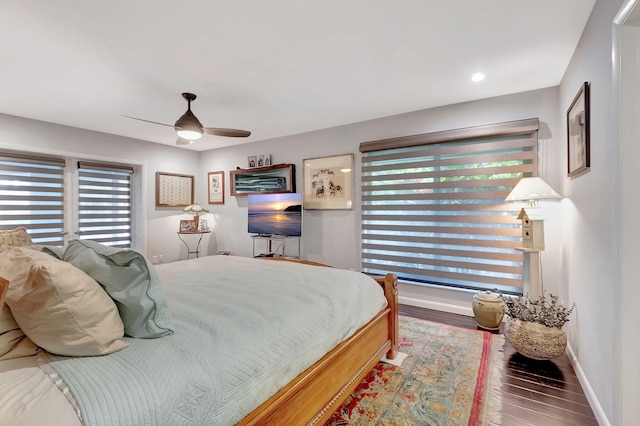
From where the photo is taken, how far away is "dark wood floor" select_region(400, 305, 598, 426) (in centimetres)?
172

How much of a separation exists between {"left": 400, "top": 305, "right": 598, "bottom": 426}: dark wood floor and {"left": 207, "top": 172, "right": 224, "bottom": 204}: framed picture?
4.87 meters

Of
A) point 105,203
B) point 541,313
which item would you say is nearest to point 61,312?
point 541,313

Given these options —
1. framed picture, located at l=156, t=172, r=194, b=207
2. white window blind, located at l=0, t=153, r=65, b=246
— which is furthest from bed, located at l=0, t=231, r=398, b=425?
framed picture, located at l=156, t=172, r=194, b=207

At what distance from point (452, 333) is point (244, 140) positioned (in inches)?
164

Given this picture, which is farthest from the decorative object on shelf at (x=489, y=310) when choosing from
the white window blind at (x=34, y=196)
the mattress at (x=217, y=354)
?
the white window blind at (x=34, y=196)

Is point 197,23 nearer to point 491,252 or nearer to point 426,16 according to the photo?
point 426,16

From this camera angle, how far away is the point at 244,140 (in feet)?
16.8

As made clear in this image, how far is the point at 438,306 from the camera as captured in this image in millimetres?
3541

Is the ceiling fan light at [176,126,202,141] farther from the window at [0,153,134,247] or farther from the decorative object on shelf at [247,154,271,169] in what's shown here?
the window at [0,153,134,247]

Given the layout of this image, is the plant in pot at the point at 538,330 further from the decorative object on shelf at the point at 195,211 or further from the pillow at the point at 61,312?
the decorative object on shelf at the point at 195,211

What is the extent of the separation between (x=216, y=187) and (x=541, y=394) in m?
5.32

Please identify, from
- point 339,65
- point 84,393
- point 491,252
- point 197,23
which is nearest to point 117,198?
point 197,23

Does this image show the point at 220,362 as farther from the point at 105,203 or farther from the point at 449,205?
the point at 105,203

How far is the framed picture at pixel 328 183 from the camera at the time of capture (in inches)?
165
